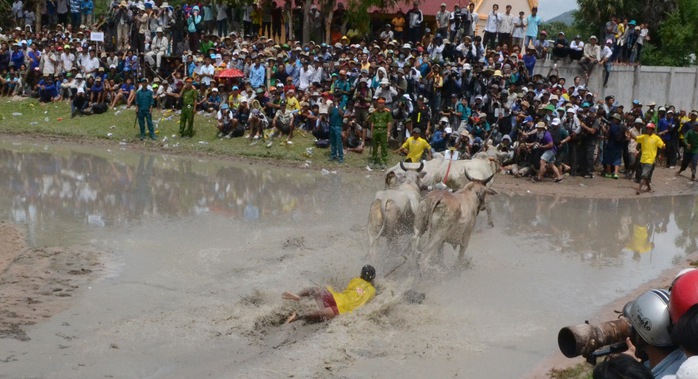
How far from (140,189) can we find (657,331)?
15268 mm

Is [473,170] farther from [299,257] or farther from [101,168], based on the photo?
[101,168]

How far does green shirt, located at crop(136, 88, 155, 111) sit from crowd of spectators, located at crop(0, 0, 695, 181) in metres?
1.62

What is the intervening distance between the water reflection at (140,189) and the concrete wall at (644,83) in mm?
8249

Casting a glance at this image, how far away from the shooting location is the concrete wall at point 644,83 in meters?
25.0

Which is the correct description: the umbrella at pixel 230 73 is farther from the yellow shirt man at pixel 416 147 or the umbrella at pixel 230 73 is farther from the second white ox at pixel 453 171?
the second white ox at pixel 453 171

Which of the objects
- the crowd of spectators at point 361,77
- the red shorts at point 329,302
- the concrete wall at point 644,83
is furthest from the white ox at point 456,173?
the concrete wall at point 644,83

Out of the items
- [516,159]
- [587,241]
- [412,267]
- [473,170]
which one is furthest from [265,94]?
[412,267]

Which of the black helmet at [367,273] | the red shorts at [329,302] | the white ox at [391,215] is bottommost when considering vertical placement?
the red shorts at [329,302]

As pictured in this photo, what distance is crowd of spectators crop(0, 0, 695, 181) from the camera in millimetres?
21688

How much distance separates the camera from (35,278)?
11719mm

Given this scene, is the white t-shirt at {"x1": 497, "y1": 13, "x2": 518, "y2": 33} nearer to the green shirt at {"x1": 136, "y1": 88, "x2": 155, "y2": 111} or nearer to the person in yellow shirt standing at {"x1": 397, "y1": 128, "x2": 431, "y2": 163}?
the person in yellow shirt standing at {"x1": 397, "y1": 128, "x2": 431, "y2": 163}

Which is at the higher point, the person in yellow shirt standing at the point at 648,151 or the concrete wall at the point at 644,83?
the concrete wall at the point at 644,83

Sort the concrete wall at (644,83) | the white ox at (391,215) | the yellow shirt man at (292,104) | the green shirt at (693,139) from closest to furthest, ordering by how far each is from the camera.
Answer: the white ox at (391,215)
the green shirt at (693,139)
the yellow shirt man at (292,104)
the concrete wall at (644,83)

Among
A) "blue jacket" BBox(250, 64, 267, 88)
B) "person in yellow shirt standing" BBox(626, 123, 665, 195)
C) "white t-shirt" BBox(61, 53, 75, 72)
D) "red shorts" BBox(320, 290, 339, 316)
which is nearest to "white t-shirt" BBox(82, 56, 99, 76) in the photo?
"white t-shirt" BBox(61, 53, 75, 72)
